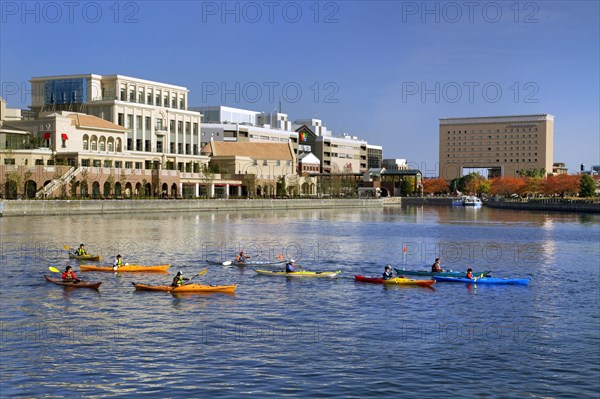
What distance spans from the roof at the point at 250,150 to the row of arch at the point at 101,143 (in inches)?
1411

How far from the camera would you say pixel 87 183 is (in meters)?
123

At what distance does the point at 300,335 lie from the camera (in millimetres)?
32406

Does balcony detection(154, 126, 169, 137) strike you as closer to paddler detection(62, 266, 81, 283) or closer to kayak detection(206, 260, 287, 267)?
kayak detection(206, 260, 287, 267)

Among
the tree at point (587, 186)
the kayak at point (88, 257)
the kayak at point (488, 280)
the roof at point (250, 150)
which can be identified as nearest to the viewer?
the kayak at point (488, 280)

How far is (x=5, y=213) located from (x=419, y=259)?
201 feet

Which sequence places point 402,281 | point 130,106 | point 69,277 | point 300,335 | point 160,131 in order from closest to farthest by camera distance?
point 300,335 → point 69,277 → point 402,281 → point 130,106 → point 160,131

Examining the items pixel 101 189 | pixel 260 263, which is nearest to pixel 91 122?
pixel 101 189

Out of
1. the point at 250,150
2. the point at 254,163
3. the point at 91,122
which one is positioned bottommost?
the point at 254,163

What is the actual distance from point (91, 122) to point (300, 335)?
112347 mm

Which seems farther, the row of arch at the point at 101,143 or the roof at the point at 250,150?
the roof at the point at 250,150

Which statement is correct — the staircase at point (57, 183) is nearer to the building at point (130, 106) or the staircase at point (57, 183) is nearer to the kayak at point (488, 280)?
the building at point (130, 106)

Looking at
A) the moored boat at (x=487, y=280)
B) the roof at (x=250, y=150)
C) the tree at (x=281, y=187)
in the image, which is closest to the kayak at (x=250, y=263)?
the moored boat at (x=487, y=280)

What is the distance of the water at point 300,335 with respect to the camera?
84.3 ft

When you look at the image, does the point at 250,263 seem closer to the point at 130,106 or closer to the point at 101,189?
the point at 101,189
